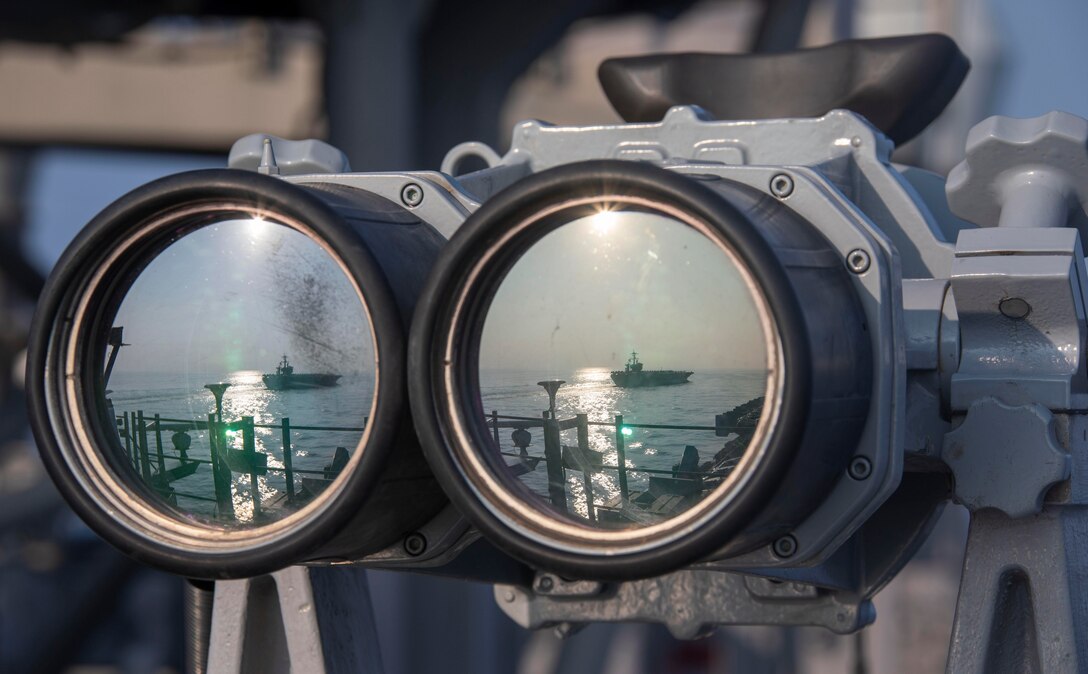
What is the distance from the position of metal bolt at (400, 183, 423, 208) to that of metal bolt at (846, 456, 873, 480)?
365mm

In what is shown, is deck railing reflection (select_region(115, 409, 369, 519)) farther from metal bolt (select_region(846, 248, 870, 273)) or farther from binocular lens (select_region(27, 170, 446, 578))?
metal bolt (select_region(846, 248, 870, 273))

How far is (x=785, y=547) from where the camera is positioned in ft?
3.41

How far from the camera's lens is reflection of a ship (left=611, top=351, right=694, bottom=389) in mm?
977

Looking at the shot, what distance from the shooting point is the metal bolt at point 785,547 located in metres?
1.04

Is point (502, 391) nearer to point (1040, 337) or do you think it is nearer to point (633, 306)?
point (633, 306)

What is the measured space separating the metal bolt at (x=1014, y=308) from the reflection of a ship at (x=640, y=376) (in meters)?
0.30

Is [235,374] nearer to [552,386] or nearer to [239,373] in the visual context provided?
[239,373]

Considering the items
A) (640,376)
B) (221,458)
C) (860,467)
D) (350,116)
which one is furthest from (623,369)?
(350,116)

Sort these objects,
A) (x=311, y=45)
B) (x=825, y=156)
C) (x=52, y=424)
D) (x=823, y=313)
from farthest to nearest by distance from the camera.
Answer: (x=311, y=45) → (x=825, y=156) → (x=52, y=424) → (x=823, y=313)

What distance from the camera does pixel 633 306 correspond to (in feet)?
3.23

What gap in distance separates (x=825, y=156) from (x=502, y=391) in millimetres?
439

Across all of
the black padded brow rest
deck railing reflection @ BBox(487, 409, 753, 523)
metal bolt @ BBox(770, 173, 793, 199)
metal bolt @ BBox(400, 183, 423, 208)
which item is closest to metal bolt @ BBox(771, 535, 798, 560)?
deck railing reflection @ BBox(487, 409, 753, 523)

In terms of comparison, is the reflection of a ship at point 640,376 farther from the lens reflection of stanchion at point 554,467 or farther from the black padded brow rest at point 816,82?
the black padded brow rest at point 816,82

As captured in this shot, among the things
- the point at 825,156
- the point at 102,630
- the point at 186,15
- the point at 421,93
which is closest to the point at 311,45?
the point at 186,15
